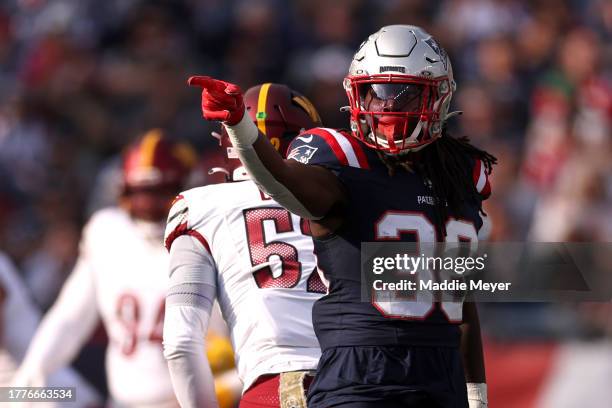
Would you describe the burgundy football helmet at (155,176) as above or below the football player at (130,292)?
above

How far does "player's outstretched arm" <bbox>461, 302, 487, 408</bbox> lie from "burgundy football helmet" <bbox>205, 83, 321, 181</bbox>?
3.47 ft

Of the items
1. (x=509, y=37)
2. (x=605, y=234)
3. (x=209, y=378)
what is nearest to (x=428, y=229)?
(x=209, y=378)

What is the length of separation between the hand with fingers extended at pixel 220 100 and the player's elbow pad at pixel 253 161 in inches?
1.6

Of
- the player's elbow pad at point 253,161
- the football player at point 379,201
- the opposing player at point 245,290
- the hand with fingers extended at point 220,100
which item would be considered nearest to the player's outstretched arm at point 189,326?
the opposing player at point 245,290

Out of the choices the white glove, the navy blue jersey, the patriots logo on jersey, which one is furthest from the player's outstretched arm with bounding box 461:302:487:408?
the patriots logo on jersey

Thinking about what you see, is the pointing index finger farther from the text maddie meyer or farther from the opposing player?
the opposing player

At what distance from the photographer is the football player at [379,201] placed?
3363 mm

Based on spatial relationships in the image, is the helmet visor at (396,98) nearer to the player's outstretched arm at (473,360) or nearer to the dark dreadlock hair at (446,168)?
the dark dreadlock hair at (446,168)

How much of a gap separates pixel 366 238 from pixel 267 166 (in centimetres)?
36

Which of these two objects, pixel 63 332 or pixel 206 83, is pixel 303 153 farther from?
pixel 63 332

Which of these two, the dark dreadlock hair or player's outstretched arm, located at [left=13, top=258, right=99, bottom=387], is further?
player's outstretched arm, located at [left=13, top=258, right=99, bottom=387]

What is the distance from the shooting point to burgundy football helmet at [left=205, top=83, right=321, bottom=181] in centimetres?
458

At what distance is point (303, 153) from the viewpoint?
3479 millimetres

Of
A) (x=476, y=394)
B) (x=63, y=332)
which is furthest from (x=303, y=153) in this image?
(x=63, y=332)
